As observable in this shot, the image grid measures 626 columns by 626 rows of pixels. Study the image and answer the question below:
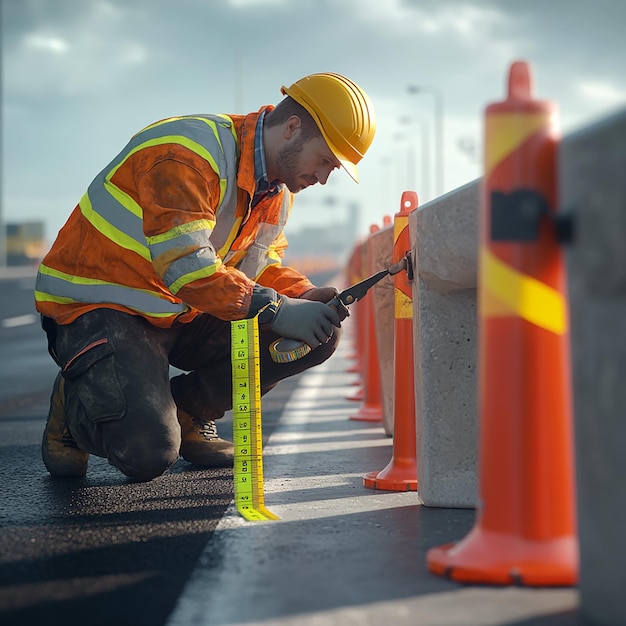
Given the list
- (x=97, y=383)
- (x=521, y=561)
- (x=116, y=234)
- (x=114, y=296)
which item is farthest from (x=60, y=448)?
(x=521, y=561)

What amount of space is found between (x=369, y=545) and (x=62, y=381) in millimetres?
2162

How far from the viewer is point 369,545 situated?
358 cm

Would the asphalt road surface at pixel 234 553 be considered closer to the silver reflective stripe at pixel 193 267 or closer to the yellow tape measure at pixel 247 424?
the yellow tape measure at pixel 247 424

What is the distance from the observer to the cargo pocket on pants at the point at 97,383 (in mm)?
4625

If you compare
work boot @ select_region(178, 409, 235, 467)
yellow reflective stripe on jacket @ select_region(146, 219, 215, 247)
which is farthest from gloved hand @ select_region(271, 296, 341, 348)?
work boot @ select_region(178, 409, 235, 467)

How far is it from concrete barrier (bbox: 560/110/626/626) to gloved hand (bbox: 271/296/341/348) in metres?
2.04

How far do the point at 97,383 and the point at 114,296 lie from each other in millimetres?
415

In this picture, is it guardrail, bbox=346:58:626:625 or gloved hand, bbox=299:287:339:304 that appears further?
gloved hand, bbox=299:287:339:304

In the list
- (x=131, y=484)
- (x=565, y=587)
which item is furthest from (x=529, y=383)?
(x=131, y=484)

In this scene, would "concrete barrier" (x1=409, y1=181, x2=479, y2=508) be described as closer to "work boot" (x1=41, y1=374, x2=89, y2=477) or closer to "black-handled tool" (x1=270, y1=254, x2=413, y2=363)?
"black-handled tool" (x1=270, y1=254, x2=413, y2=363)

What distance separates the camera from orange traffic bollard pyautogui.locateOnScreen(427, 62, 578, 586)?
285cm

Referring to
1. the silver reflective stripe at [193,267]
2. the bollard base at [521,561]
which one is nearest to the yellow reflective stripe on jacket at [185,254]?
the silver reflective stripe at [193,267]

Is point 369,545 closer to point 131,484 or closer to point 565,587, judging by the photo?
point 565,587

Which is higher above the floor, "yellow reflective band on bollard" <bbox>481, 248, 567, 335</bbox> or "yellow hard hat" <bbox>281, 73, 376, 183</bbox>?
"yellow hard hat" <bbox>281, 73, 376, 183</bbox>
